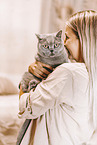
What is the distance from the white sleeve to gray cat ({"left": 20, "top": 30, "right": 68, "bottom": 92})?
0.11 metres

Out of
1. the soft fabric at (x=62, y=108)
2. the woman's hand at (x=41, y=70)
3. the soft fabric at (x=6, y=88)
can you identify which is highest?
the woman's hand at (x=41, y=70)

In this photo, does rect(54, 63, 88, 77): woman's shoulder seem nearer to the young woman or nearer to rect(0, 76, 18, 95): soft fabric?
the young woman

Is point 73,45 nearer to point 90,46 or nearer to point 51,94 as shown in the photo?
point 90,46

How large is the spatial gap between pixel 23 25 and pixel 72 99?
2.18m

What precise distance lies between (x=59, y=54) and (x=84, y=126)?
36 cm

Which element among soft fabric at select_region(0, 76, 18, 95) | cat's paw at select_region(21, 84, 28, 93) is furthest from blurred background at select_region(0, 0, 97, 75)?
cat's paw at select_region(21, 84, 28, 93)

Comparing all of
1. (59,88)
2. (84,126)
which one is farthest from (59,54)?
(84,126)

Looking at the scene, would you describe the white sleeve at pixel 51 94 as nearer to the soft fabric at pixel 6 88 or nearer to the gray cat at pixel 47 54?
the gray cat at pixel 47 54

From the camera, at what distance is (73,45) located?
35.9 inches

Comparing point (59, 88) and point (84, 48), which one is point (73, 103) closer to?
point (59, 88)

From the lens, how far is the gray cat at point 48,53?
91cm

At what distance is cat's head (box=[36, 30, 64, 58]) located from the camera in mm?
903

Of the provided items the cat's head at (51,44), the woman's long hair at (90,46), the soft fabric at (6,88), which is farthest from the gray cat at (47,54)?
the soft fabric at (6,88)

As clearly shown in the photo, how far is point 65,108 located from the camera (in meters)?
0.86
